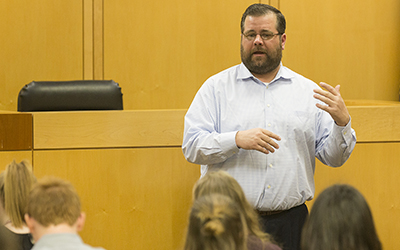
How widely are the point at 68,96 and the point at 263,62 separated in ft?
3.39

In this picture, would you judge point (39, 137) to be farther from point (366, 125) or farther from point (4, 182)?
point (366, 125)

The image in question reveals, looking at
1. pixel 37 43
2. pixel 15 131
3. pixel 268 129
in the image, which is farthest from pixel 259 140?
pixel 37 43

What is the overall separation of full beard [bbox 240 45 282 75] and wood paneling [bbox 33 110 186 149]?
0.50 metres

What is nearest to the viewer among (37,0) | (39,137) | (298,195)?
(298,195)

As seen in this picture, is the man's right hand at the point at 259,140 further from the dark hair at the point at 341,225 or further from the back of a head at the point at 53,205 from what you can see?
the back of a head at the point at 53,205

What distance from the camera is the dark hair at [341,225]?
124cm

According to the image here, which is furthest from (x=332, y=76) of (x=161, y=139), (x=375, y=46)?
(x=161, y=139)

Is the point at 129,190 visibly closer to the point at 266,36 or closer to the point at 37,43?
the point at 266,36

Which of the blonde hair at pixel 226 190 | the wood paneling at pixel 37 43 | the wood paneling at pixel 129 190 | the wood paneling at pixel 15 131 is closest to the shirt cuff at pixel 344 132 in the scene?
the blonde hair at pixel 226 190

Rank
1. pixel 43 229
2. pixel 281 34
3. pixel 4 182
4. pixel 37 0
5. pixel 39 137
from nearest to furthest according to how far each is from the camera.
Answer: pixel 43 229 → pixel 4 182 → pixel 281 34 → pixel 39 137 → pixel 37 0

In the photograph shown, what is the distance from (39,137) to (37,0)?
6.16 feet

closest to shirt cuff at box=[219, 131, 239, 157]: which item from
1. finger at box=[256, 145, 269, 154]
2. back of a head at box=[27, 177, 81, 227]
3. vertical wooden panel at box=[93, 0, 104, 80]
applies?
finger at box=[256, 145, 269, 154]

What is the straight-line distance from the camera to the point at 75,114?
2.51 m

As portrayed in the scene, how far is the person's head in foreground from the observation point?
1303 mm
